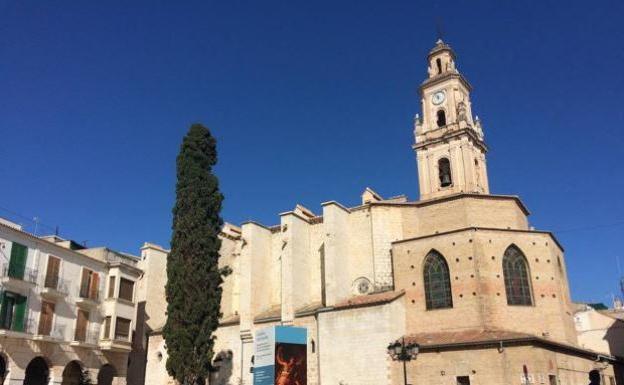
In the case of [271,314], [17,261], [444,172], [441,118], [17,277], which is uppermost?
[441,118]

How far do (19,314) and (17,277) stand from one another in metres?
1.51

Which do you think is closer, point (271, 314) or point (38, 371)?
point (38, 371)

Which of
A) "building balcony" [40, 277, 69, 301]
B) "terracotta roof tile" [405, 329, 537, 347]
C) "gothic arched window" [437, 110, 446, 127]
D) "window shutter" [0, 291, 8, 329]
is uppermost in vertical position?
"gothic arched window" [437, 110, 446, 127]

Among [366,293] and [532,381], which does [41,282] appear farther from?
[532,381]

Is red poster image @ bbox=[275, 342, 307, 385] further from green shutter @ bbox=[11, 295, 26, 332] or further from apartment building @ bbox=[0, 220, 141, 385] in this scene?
green shutter @ bbox=[11, 295, 26, 332]

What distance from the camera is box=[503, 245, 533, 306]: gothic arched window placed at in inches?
977

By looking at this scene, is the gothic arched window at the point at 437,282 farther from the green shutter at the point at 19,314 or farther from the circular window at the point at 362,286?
the green shutter at the point at 19,314

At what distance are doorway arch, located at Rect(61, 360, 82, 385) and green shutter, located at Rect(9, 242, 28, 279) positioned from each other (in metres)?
5.17

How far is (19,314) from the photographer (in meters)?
22.9

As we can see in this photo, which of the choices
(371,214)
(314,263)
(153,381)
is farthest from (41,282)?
(371,214)

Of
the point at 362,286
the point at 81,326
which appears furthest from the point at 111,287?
the point at 362,286

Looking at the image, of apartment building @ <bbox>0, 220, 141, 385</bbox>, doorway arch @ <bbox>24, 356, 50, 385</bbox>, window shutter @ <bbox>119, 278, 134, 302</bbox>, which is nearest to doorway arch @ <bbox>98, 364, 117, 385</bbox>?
apartment building @ <bbox>0, 220, 141, 385</bbox>

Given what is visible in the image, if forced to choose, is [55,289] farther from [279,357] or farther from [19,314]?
[279,357]

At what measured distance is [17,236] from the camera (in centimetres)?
2369
